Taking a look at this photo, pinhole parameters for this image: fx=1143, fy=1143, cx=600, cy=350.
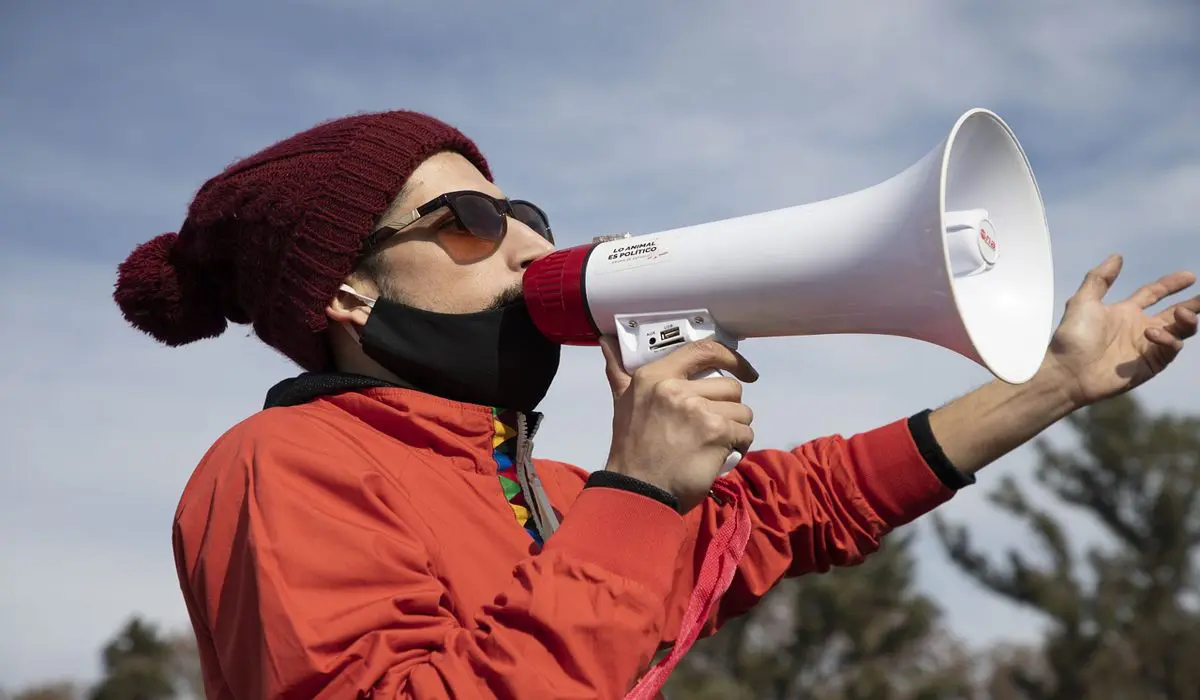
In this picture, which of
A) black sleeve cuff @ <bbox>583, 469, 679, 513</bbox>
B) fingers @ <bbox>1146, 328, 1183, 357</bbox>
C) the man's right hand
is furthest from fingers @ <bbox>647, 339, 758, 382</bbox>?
fingers @ <bbox>1146, 328, 1183, 357</bbox>

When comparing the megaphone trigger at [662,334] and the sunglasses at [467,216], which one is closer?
the megaphone trigger at [662,334]

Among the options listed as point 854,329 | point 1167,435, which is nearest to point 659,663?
point 854,329

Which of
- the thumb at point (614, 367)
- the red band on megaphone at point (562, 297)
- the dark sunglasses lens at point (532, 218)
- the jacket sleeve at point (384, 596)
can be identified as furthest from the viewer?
the dark sunglasses lens at point (532, 218)

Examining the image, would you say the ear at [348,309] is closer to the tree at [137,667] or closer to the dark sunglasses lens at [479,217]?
the dark sunglasses lens at [479,217]

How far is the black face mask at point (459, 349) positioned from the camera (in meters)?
2.81

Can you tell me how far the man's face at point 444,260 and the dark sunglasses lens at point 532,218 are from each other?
0.57 feet

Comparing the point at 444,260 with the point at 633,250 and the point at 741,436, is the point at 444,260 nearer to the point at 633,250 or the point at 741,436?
the point at 633,250

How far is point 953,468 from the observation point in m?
3.12

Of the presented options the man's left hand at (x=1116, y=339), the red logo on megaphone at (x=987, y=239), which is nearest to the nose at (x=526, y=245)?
the red logo on megaphone at (x=987, y=239)

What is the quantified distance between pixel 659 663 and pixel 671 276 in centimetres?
87

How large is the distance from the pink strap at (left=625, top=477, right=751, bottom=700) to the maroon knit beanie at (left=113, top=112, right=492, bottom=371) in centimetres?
117

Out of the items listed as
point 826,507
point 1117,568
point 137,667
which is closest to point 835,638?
point 1117,568

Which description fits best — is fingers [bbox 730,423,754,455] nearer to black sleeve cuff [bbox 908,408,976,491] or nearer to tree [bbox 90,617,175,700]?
black sleeve cuff [bbox 908,408,976,491]

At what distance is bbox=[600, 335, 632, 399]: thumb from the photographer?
2680 millimetres
